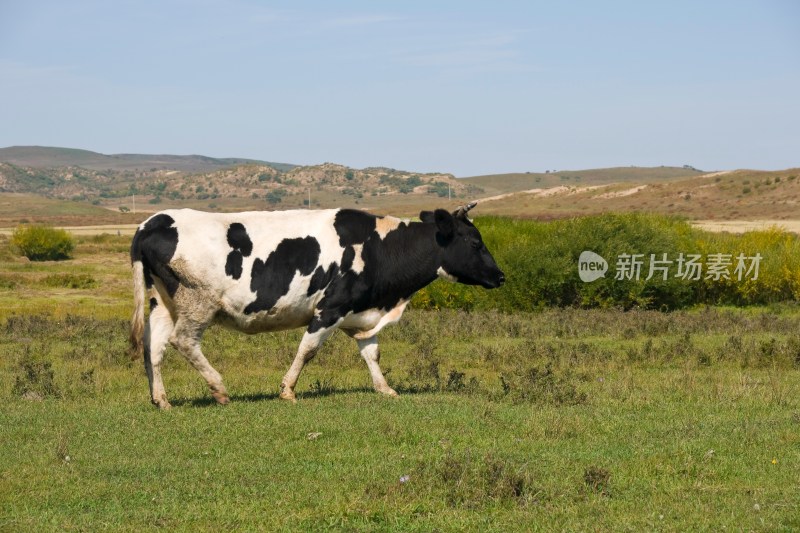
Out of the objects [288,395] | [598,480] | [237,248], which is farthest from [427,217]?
[598,480]

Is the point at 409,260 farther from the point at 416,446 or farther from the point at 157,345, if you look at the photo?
the point at 416,446

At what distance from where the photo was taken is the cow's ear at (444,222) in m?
13.7

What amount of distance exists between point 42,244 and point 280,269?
49.5m

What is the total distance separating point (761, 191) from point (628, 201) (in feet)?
45.8

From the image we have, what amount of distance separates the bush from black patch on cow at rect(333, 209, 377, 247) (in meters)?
48.0

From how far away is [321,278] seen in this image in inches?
500

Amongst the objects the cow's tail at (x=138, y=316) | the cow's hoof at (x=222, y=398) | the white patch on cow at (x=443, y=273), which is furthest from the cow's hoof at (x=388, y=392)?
the cow's tail at (x=138, y=316)

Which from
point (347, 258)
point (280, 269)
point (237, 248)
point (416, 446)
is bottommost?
point (416, 446)

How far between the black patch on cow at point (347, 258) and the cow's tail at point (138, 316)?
2.43m

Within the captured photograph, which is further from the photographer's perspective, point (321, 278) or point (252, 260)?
point (321, 278)

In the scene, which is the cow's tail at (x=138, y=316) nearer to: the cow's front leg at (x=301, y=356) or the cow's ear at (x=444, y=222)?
the cow's front leg at (x=301, y=356)

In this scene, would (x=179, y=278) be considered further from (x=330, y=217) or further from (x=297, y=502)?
(x=297, y=502)

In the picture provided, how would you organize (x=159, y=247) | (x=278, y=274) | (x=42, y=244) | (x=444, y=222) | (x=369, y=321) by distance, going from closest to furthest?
1. (x=159, y=247)
2. (x=278, y=274)
3. (x=369, y=321)
4. (x=444, y=222)
5. (x=42, y=244)

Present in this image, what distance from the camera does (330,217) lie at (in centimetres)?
1305
